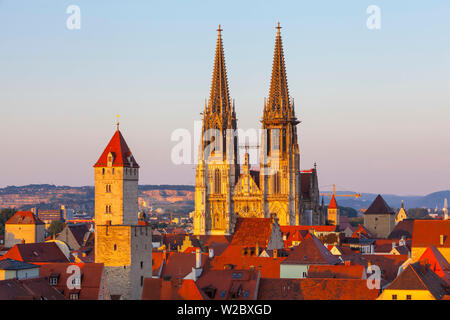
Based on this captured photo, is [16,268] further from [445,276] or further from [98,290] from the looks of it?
[445,276]

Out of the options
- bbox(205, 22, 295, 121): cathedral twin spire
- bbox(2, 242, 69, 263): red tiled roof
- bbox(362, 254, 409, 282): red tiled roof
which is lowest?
bbox(362, 254, 409, 282): red tiled roof

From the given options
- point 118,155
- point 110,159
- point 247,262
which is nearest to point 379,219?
point 247,262

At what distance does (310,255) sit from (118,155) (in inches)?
816

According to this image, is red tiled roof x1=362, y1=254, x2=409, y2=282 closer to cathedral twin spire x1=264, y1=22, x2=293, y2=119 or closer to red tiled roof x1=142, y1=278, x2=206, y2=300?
red tiled roof x1=142, y1=278, x2=206, y2=300

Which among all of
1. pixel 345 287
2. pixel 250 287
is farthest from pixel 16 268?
pixel 345 287

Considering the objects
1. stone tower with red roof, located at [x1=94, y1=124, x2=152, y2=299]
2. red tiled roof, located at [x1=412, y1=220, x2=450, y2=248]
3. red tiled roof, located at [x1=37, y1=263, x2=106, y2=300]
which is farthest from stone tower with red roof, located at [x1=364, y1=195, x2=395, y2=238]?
red tiled roof, located at [x1=37, y1=263, x2=106, y2=300]

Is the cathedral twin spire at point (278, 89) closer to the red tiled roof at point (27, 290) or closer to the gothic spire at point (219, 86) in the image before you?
the gothic spire at point (219, 86)

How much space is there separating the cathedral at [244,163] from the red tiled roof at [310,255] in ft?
225

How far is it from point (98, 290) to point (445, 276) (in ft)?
91.7

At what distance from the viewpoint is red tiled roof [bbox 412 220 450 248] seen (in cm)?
10325

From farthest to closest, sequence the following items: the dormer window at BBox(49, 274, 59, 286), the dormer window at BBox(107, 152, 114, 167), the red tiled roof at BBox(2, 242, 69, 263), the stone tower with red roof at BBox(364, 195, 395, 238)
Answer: the stone tower with red roof at BBox(364, 195, 395, 238) < the red tiled roof at BBox(2, 242, 69, 263) < the dormer window at BBox(107, 152, 114, 167) < the dormer window at BBox(49, 274, 59, 286)

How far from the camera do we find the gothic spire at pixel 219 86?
16050 centimetres

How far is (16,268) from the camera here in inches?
3000

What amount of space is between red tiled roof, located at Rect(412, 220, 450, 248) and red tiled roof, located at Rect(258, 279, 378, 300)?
3649cm
